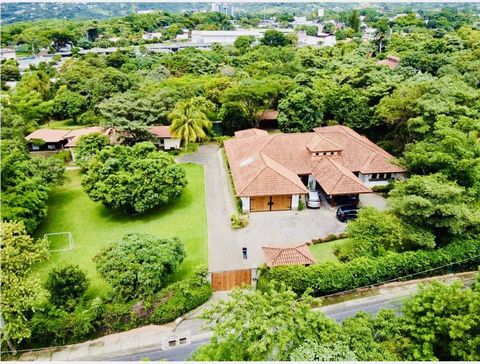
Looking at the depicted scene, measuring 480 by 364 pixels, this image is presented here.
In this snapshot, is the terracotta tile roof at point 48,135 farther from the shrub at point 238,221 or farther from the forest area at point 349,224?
the shrub at point 238,221

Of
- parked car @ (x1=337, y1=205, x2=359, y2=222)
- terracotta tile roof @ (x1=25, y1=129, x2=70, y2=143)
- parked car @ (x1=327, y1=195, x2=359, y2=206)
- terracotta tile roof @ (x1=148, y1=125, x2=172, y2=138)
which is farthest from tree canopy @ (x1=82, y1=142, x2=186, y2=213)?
terracotta tile roof @ (x1=25, y1=129, x2=70, y2=143)

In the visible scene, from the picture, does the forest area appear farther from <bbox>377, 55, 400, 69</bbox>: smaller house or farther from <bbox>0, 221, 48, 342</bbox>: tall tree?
<bbox>377, 55, 400, 69</bbox>: smaller house

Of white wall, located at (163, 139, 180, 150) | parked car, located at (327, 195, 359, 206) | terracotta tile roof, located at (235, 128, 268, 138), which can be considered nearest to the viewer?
parked car, located at (327, 195, 359, 206)

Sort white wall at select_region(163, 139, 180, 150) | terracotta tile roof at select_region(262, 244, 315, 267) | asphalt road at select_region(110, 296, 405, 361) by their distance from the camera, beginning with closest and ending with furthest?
asphalt road at select_region(110, 296, 405, 361), terracotta tile roof at select_region(262, 244, 315, 267), white wall at select_region(163, 139, 180, 150)

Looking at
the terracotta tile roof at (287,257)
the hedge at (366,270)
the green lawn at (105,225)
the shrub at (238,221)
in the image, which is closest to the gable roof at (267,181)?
the shrub at (238,221)

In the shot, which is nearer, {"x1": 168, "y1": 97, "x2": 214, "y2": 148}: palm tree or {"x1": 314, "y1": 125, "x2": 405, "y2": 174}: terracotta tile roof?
{"x1": 314, "y1": 125, "x2": 405, "y2": 174}: terracotta tile roof

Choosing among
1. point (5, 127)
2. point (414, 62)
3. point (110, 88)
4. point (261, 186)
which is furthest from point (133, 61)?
point (261, 186)

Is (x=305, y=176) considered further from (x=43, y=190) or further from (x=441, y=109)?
(x=43, y=190)
